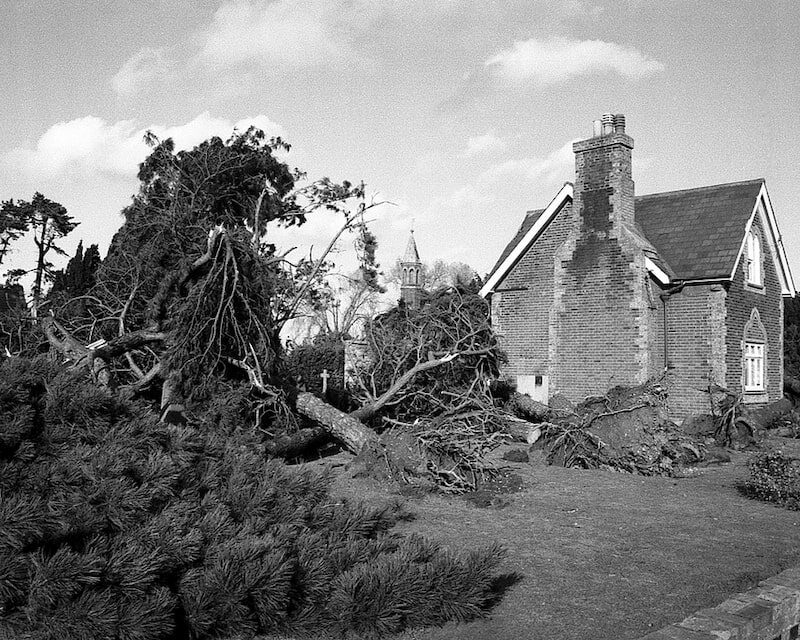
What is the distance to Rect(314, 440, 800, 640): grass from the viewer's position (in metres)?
5.45

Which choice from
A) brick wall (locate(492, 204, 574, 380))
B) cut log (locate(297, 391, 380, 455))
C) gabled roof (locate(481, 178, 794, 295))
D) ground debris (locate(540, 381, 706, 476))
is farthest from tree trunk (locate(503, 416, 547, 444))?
gabled roof (locate(481, 178, 794, 295))

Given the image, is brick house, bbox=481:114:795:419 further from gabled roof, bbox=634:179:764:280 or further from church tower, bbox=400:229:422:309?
church tower, bbox=400:229:422:309

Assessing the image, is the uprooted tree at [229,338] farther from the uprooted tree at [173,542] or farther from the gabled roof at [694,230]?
the gabled roof at [694,230]

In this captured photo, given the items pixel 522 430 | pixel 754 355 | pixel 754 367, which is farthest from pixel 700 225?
pixel 522 430

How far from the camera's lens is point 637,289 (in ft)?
60.7

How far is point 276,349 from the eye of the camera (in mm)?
13180

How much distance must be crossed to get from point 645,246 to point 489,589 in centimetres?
1545

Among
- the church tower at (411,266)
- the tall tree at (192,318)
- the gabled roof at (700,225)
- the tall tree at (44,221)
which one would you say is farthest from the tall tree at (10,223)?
the church tower at (411,266)

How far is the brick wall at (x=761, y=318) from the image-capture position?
1864 cm

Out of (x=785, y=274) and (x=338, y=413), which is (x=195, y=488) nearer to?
(x=338, y=413)

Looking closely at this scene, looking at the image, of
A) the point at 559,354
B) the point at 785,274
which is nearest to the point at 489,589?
the point at 559,354

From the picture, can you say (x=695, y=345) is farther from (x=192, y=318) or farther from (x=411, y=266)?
(x=411, y=266)

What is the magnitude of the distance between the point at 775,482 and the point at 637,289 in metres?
9.05

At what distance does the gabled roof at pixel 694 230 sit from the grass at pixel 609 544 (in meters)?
7.84
